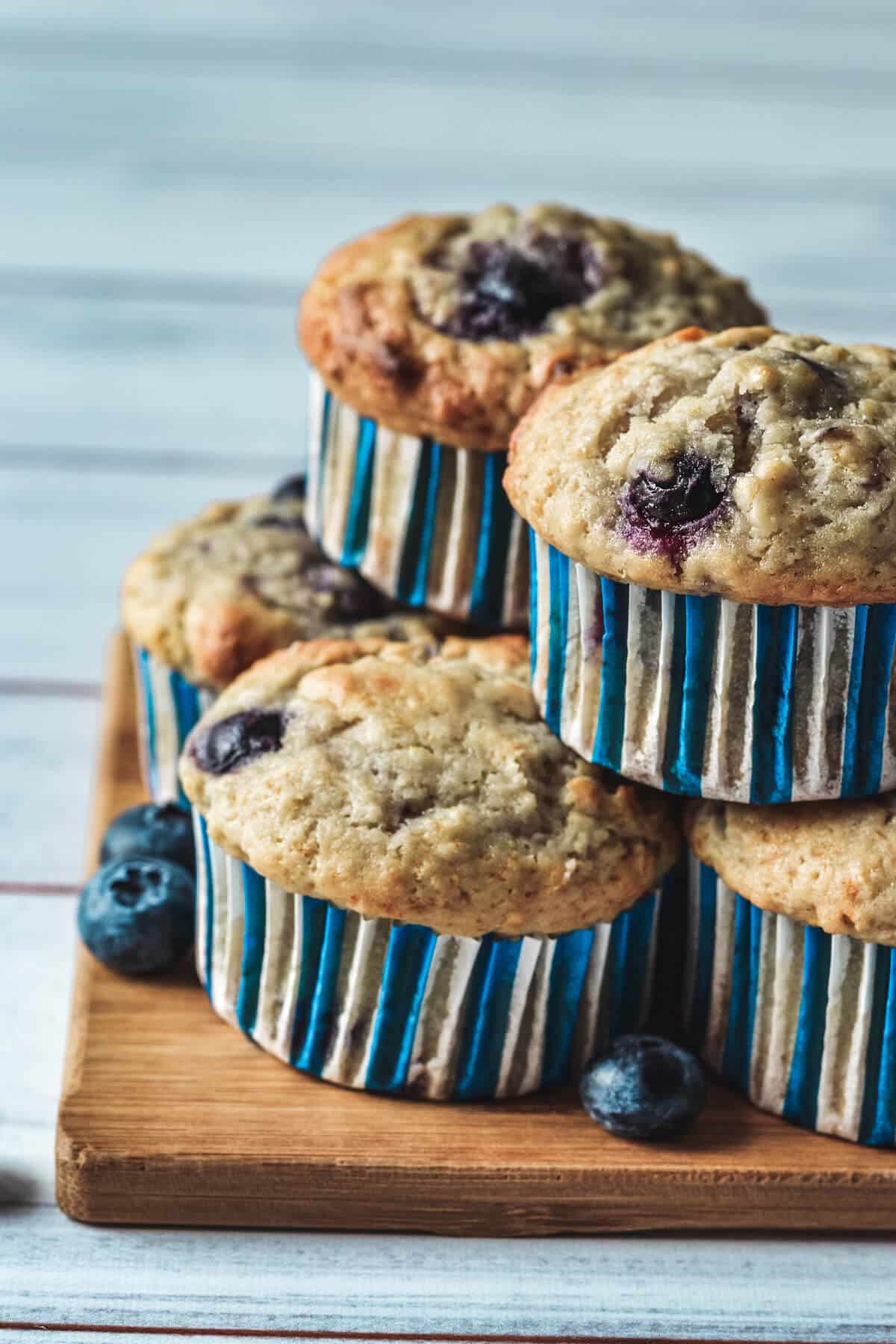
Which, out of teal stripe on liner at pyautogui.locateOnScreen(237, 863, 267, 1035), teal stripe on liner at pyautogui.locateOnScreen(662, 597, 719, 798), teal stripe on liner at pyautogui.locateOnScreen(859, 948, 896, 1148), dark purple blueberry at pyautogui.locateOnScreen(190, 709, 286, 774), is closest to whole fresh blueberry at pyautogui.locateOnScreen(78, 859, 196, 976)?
teal stripe on liner at pyautogui.locateOnScreen(237, 863, 267, 1035)

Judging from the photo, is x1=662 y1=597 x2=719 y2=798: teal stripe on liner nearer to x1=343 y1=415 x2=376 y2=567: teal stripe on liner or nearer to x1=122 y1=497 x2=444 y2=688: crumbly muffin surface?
x1=122 y1=497 x2=444 y2=688: crumbly muffin surface

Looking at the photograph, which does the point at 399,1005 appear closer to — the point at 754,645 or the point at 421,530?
the point at 754,645

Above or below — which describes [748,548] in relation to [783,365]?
below

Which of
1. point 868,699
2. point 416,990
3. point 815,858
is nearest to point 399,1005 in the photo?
point 416,990

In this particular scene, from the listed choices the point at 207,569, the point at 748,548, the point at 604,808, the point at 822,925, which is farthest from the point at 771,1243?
the point at 207,569

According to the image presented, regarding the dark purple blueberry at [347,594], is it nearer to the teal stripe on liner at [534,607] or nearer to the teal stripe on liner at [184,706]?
the teal stripe on liner at [184,706]

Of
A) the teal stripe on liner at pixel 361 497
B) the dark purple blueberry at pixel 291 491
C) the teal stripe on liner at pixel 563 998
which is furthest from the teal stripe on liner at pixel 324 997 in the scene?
the dark purple blueberry at pixel 291 491

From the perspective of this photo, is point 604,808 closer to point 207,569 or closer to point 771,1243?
point 771,1243
